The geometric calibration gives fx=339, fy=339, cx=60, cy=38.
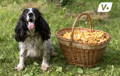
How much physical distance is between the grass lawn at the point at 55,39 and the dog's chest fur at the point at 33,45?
16 cm

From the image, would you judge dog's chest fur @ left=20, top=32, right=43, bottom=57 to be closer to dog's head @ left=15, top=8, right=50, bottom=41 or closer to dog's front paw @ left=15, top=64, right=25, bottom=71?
dog's head @ left=15, top=8, right=50, bottom=41

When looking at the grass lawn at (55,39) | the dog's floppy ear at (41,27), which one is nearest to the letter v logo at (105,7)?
the grass lawn at (55,39)

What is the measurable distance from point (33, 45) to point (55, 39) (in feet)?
3.80

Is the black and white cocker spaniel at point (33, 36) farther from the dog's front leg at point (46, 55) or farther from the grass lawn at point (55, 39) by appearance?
the grass lawn at point (55, 39)

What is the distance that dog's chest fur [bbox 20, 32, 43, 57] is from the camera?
515 cm

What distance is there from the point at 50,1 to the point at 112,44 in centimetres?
271

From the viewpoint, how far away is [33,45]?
5188mm

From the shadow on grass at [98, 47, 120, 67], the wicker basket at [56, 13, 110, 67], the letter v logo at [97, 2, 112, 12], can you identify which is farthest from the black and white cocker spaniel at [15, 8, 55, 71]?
the letter v logo at [97, 2, 112, 12]

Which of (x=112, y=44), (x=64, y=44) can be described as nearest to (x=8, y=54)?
(x=64, y=44)

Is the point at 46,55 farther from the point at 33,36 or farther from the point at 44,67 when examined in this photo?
the point at 33,36

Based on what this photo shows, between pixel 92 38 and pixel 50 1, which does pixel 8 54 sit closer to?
pixel 92 38

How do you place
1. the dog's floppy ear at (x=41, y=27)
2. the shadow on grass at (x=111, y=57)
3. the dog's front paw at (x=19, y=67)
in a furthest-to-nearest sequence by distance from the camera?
1. the shadow on grass at (x=111, y=57)
2. the dog's front paw at (x=19, y=67)
3. the dog's floppy ear at (x=41, y=27)

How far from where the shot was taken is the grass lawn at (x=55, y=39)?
5113mm

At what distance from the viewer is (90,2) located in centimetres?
852
